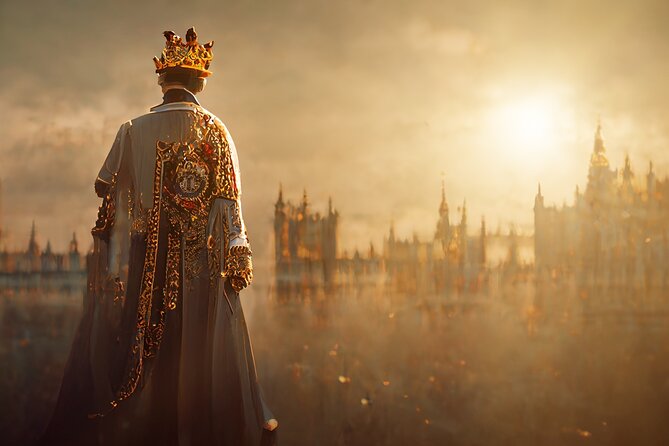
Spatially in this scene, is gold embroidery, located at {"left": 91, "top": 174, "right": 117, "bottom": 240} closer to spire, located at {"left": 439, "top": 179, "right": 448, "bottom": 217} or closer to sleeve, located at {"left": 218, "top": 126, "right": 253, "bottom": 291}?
sleeve, located at {"left": 218, "top": 126, "right": 253, "bottom": 291}

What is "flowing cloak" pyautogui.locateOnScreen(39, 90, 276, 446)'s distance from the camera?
3633 mm

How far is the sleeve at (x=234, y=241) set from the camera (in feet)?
12.1

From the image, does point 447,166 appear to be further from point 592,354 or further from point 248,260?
point 248,260

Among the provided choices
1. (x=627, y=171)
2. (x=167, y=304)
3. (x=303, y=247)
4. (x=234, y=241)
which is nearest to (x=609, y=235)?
(x=627, y=171)

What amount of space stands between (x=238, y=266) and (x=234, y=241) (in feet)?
0.41

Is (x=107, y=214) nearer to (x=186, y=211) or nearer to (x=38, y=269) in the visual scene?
(x=186, y=211)

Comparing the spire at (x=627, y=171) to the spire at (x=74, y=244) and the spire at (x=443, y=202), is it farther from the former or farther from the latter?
the spire at (x=74, y=244)

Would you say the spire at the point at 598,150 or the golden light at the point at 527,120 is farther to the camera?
the spire at the point at 598,150

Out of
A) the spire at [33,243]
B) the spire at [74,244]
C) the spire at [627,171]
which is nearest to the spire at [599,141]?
the spire at [627,171]

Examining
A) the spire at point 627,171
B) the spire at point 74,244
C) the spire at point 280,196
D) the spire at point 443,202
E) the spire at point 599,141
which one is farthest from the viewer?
the spire at point 627,171

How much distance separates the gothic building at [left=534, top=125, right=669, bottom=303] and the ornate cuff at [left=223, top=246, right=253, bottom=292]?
251cm

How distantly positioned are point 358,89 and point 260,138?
740 mm

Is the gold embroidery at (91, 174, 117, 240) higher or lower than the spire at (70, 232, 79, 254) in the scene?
higher

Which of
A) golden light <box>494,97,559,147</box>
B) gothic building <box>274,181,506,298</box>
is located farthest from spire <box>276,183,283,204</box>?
golden light <box>494,97,559,147</box>
